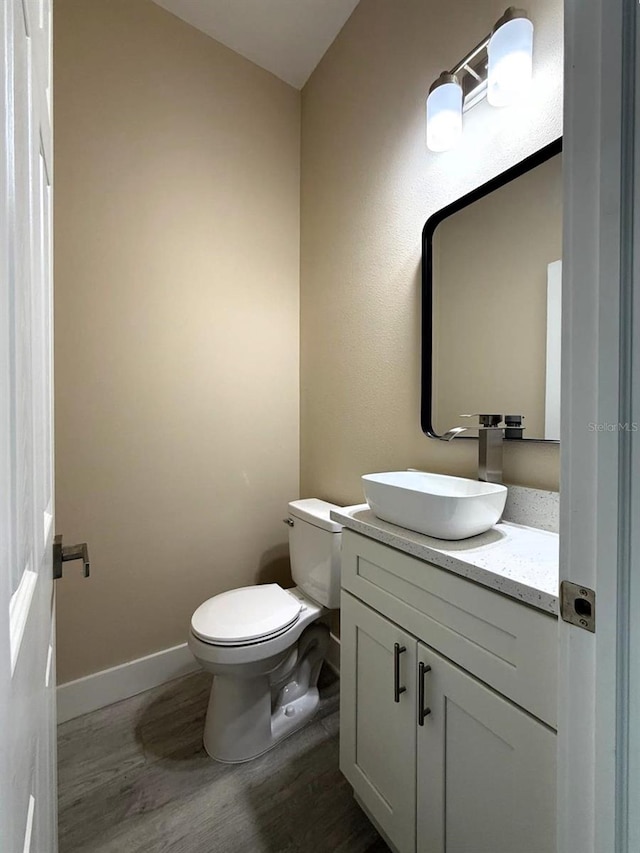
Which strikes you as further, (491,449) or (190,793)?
(190,793)

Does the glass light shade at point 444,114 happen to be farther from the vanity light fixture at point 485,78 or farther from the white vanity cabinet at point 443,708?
the white vanity cabinet at point 443,708

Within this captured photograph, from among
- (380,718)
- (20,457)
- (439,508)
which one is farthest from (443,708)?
(20,457)

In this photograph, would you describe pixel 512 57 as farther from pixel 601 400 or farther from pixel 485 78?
pixel 601 400

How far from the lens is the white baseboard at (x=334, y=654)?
70.0 inches

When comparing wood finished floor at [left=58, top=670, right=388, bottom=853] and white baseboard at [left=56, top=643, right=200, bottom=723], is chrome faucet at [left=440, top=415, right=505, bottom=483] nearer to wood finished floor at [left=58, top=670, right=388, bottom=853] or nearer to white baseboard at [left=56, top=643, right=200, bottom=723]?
wood finished floor at [left=58, top=670, right=388, bottom=853]

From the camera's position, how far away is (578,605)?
51 cm

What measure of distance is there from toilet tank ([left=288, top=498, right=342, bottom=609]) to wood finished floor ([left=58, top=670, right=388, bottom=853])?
0.51 metres

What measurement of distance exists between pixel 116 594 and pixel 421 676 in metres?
1.37

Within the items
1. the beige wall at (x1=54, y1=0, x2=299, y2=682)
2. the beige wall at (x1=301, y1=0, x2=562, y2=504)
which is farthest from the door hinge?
the beige wall at (x1=54, y1=0, x2=299, y2=682)

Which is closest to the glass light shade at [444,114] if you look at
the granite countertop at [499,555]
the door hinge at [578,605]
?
the granite countertop at [499,555]

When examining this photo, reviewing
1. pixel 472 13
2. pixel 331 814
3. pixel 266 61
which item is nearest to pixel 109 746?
pixel 331 814

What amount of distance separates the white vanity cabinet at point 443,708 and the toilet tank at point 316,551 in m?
0.34

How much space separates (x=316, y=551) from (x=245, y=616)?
1.19 ft

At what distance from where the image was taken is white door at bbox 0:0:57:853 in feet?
0.90
